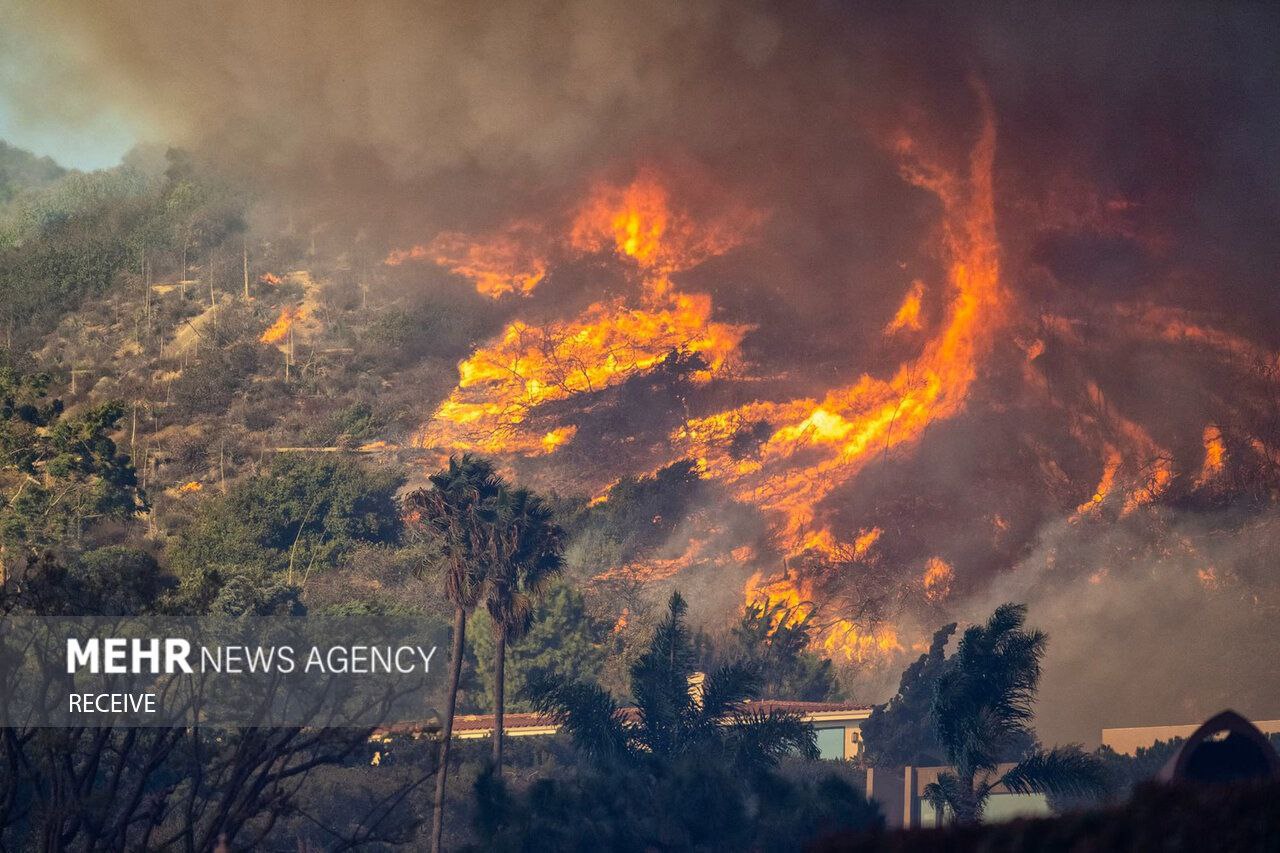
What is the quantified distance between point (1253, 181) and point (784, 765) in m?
98.4

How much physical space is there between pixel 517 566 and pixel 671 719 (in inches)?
530

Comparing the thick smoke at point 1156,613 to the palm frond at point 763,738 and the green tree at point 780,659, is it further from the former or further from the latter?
the palm frond at point 763,738

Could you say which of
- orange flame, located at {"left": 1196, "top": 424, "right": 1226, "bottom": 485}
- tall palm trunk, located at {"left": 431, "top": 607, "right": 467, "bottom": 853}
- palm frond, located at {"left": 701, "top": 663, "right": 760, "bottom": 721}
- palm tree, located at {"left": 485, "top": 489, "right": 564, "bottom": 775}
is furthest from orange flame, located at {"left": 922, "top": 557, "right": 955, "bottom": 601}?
palm frond, located at {"left": 701, "top": 663, "right": 760, "bottom": 721}

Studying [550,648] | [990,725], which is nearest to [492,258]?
[550,648]

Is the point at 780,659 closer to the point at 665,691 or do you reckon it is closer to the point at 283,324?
the point at 665,691

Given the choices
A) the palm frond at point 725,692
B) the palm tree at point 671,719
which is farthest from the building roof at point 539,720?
the palm frond at point 725,692

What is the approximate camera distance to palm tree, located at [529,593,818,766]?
54969 millimetres

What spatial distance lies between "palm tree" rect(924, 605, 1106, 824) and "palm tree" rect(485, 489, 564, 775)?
21884 mm

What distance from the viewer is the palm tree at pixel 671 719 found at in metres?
55.0

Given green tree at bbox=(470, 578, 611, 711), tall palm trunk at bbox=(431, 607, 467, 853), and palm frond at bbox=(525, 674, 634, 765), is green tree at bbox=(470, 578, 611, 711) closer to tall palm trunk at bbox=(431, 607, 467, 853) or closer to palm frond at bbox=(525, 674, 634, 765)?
tall palm trunk at bbox=(431, 607, 467, 853)

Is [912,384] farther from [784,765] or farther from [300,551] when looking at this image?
[784,765]

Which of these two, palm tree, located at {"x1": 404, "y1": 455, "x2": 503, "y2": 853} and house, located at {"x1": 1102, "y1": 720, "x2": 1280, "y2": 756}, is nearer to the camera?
palm tree, located at {"x1": 404, "y1": 455, "x2": 503, "y2": 853}

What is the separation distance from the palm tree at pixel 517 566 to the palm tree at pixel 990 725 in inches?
862

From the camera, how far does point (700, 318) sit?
154 m
